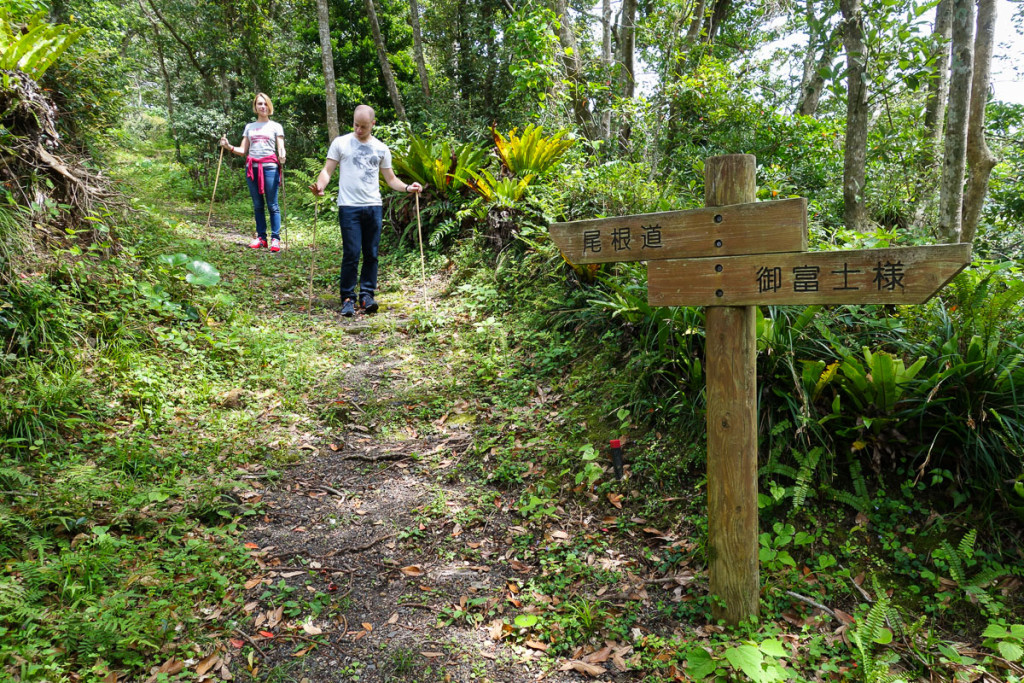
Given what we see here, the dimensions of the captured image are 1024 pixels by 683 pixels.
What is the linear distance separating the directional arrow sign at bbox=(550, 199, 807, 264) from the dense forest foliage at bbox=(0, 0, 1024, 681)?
3.86ft

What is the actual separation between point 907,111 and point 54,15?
15977mm

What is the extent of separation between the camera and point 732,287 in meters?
2.53

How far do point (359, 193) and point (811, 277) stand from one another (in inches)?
206

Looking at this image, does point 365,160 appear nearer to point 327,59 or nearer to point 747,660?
point 747,660

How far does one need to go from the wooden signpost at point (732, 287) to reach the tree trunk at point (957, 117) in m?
3.12

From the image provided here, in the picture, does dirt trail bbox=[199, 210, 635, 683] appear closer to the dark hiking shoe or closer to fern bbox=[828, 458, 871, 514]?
fern bbox=[828, 458, 871, 514]

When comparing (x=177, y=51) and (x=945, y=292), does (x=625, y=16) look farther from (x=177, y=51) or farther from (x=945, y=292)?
(x=177, y=51)

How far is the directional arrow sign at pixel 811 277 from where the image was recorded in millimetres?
2064

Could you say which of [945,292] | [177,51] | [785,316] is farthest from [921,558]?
[177,51]

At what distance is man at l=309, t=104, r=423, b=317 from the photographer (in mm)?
6250

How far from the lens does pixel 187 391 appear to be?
14.3 feet

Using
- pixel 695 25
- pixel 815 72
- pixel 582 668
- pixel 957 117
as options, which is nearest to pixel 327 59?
pixel 695 25

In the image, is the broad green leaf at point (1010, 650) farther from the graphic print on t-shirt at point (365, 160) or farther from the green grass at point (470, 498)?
the graphic print on t-shirt at point (365, 160)

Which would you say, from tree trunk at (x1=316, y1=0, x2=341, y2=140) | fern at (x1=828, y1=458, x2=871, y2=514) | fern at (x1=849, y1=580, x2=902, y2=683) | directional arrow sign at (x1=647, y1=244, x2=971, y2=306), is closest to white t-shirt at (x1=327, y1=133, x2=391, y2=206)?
directional arrow sign at (x1=647, y1=244, x2=971, y2=306)
